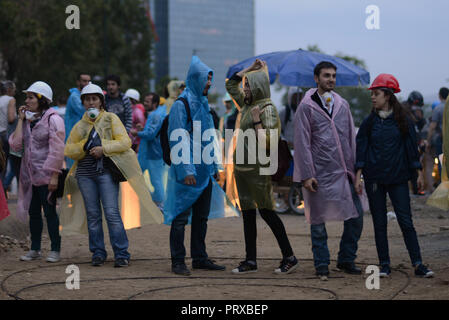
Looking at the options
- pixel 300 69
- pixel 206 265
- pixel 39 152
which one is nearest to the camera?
pixel 206 265

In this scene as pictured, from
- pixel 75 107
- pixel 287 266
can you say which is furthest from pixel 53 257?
pixel 75 107

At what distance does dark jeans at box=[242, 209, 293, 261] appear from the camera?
7484 millimetres

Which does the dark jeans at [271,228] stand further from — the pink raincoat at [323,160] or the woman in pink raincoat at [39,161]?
the woman in pink raincoat at [39,161]

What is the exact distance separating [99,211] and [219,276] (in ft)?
5.49

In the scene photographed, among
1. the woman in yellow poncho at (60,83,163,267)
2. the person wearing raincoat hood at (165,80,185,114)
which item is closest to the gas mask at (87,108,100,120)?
the woman in yellow poncho at (60,83,163,267)

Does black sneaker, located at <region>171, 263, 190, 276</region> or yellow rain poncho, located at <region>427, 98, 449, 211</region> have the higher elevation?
yellow rain poncho, located at <region>427, 98, 449, 211</region>

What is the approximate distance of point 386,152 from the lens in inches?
284

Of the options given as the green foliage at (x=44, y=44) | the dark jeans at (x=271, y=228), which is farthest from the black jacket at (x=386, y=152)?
the green foliage at (x=44, y=44)

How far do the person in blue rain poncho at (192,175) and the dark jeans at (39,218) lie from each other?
1.55 meters

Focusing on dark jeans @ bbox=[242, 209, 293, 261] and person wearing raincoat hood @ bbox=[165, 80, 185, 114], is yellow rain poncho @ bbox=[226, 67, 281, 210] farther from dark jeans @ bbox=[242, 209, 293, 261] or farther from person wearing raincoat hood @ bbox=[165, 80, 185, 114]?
person wearing raincoat hood @ bbox=[165, 80, 185, 114]

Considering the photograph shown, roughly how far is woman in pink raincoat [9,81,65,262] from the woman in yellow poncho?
33 cm

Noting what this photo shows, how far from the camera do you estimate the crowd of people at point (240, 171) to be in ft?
23.8
